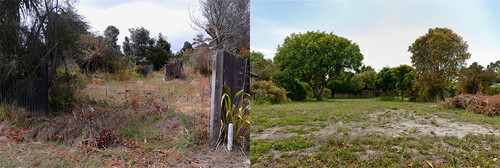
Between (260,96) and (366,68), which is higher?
(366,68)

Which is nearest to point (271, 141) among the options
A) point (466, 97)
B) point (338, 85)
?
point (338, 85)

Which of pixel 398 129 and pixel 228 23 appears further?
pixel 228 23

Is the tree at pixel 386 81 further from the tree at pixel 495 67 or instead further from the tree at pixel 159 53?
the tree at pixel 159 53

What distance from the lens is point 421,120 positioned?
11.0 feet

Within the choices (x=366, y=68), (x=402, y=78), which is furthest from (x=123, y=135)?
(x=402, y=78)

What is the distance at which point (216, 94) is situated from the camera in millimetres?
2867

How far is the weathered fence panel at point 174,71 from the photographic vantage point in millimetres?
5321

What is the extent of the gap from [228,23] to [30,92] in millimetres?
3341

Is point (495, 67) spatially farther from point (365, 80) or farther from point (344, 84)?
point (344, 84)

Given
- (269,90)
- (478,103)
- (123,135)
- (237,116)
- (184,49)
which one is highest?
(184,49)

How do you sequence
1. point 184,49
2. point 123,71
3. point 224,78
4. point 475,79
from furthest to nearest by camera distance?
point 123,71 → point 184,49 → point 475,79 → point 224,78

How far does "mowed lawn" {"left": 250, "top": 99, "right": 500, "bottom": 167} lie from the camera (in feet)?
7.97

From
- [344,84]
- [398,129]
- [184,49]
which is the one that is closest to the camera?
[398,129]

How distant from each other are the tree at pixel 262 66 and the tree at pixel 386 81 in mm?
1361
